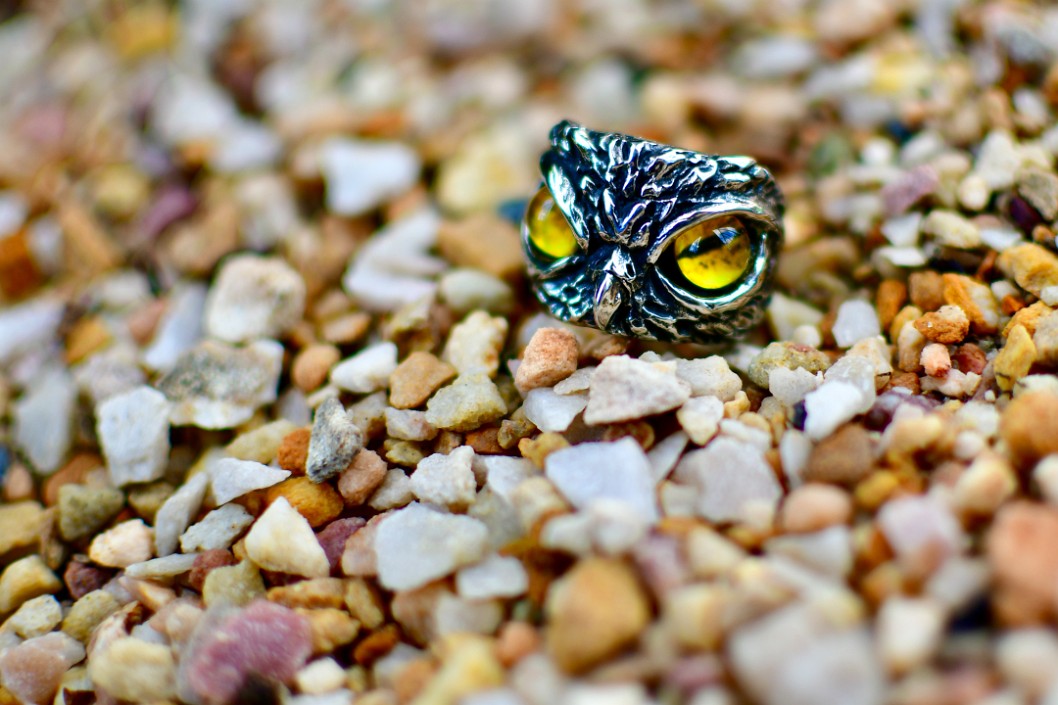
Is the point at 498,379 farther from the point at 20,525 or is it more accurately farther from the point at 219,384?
the point at 20,525

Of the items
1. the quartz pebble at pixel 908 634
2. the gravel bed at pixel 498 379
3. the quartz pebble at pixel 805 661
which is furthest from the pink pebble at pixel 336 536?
the quartz pebble at pixel 908 634

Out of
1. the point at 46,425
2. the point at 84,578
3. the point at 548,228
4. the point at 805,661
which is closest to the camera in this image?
the point at 805,661

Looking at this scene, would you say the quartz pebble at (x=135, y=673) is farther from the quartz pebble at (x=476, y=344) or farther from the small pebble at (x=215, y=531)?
the quartz pebble at (x=476, y=344)

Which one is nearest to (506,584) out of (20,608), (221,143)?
(20,608)

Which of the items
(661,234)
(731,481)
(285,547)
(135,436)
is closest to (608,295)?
(661,234)

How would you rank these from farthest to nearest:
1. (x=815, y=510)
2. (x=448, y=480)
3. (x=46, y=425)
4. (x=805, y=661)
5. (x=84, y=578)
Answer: (x=46, y=425) < (x=84, y=578) < (x=448, y=480) < (x=815, y=510) < (x=805, y=661)

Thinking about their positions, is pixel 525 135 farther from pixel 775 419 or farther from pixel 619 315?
pixel 775 419
